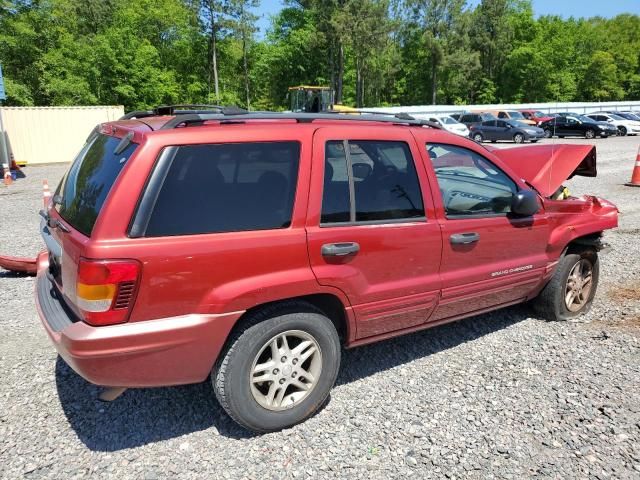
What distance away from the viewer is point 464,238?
352cm

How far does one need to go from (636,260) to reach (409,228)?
15.5 ft

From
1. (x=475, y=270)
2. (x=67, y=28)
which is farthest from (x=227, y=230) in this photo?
(x=67, y=28)

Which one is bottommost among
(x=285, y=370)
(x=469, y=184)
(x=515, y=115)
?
(x=285, y=370)

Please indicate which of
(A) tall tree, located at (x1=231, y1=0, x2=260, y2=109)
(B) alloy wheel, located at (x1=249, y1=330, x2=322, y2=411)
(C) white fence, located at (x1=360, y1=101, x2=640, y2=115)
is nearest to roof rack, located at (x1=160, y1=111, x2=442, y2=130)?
(B) alloy wheel, located at (x1=249, y1=330, x2=322, y2=411)

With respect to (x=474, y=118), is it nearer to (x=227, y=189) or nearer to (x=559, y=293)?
(x=559, y=293)

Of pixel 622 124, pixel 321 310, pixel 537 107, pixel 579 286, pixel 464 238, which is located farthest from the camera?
pixel 537 107

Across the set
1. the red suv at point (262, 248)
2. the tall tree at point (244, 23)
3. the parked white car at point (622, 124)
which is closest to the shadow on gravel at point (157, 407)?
the red suv at point (262, 248)

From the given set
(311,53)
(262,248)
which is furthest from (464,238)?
(311,53)

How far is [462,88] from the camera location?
69188 mm

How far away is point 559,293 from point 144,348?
11.7 ft

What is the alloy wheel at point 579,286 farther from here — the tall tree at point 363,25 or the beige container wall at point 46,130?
the tall tree at point 363,25

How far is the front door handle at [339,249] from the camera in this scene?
2.92 metres

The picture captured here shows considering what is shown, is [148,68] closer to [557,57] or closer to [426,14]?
[426,14]

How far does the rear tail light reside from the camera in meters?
2.41
